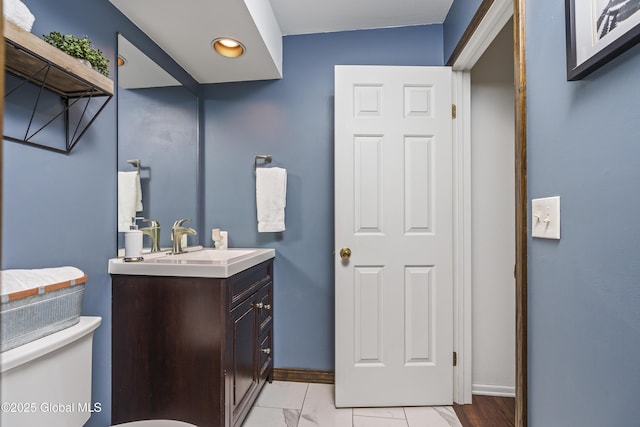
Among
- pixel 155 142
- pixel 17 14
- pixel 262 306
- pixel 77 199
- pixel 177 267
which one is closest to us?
pixel 17 14

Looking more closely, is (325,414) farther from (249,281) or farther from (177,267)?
(177,267)

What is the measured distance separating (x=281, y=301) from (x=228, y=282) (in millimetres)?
846

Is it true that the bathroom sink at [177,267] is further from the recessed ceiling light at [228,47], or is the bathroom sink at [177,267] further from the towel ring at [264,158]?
the recessed ceiling light at [228,47]

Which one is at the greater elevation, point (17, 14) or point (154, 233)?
point (17, 14)

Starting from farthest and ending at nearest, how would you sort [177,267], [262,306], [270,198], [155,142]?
[270,198], [262,306], [155,142], [177,267]

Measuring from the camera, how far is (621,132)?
0.76 meters

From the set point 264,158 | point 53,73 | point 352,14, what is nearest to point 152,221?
point 264,158

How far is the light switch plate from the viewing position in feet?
3.24

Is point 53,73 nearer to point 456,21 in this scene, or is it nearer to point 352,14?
point 352,14

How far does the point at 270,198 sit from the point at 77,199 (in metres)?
1.08

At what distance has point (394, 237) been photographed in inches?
78.2

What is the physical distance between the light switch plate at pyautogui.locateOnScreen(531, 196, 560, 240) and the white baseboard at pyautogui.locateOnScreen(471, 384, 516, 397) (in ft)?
4.79

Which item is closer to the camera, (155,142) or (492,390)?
(155,142)

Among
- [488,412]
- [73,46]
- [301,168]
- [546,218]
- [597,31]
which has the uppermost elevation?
[73,46]
